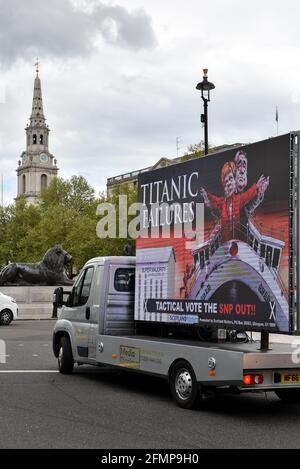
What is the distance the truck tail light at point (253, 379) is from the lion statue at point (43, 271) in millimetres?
30106

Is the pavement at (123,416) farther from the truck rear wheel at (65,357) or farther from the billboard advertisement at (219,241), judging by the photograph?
the billboard advertisement at (219,241)

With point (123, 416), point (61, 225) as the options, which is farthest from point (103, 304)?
point (61, 225)

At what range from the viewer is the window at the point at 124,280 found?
12.9 metres

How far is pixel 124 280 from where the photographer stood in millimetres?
12961

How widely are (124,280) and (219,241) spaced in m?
3.04

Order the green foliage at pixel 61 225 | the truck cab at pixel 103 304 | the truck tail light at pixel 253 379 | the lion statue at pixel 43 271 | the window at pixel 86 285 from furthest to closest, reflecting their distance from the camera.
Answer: the green foliage at pixel 61 225 < the lion statue at pixel 43 271 < the window at pixel 86 285 < the truck cab at pixel 103 304 < the truck tail light at pixel 253 379

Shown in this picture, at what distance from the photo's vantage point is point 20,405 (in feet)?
33.7

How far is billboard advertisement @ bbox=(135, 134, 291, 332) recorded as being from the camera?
Result: 30.7ft

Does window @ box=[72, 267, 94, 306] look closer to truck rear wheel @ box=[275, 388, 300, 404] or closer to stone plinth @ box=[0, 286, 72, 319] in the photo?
truck rear wheel @ box=[275, 388, 300, 404]

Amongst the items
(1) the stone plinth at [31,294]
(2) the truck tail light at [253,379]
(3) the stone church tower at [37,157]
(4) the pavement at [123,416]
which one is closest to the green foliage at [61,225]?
(1) the stone plinth at [31,294]

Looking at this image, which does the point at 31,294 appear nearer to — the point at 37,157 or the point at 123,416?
the point at 123,416
